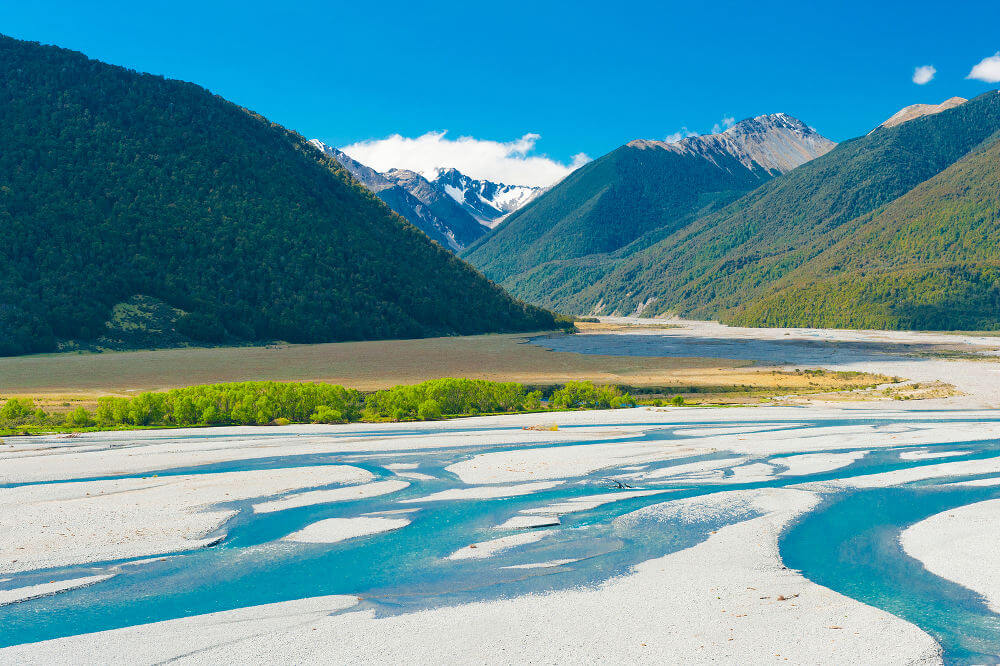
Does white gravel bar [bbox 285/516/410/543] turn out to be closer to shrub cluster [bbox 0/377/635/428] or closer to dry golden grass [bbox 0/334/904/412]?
shrub cluster [bbox 0/377/635/428]

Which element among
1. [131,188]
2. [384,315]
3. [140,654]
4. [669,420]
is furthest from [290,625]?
[131,188]

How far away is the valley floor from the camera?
13805 millimetres

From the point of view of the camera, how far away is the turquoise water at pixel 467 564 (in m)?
15.4

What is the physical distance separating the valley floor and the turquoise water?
0.09 m

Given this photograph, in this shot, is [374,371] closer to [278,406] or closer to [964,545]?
[278,406]

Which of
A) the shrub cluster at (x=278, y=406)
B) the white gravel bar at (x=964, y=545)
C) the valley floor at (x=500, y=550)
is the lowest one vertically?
the white gravel bar at (x=964, y=545)

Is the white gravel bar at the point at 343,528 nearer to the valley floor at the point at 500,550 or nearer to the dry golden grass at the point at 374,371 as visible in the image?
the valley floor at the point at 500,550

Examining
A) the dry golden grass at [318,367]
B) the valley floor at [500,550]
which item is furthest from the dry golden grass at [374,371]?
the valley floor at [500,550]

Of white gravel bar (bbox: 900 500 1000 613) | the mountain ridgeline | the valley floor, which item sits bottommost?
white gravel bar (bbox: 900 500 1000 613)

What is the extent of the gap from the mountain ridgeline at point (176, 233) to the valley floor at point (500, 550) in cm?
10454

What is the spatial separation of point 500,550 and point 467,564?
1440 mm

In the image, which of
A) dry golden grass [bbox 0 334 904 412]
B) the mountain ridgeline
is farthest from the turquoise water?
the mountain ridgeline

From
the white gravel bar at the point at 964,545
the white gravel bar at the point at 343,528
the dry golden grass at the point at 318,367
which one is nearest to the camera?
the white gravel bar at the point at 964,545

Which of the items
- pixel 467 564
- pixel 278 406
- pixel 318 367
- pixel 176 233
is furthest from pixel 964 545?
pixel 176 233
